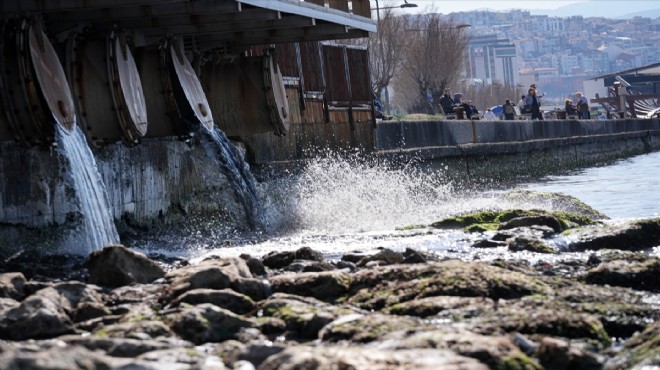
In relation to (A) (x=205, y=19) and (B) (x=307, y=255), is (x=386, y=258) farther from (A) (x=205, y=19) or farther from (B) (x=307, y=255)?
(A) (x=205, y=19)

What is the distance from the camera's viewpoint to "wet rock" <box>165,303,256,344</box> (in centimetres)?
779

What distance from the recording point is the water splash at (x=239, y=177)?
1798 cm

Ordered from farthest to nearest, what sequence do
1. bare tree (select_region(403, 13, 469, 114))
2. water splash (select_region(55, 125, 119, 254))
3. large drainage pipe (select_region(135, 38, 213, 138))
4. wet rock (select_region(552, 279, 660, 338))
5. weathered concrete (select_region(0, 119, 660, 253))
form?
bare tree (select_region(403, 13, 469, 114))
large drainage pipe (select_region(135, 38, 213, 138))
water splash (select_region(55, 125, 119, 254))
weathered concrete (select_region(0, 119, 660, 253))
wet rock (select_region(552, 279, 660, 338))

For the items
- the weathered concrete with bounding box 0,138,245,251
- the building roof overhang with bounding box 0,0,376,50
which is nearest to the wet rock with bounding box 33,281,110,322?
the weathered concrete with bounding box 0,138,245,251

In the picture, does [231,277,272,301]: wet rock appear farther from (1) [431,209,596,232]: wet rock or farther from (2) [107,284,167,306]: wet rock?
(1) [431,209,596,232]: wet rock

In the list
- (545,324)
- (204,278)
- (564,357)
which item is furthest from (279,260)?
(564,357)

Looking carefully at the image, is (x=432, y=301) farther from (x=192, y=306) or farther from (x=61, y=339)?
(x=61, y=339)

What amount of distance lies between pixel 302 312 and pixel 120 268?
2.30m

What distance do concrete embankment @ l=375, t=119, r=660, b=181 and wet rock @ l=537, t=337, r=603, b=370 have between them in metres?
19.3

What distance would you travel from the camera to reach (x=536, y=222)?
49.6ft

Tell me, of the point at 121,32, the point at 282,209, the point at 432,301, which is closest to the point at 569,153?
the point at 282,209

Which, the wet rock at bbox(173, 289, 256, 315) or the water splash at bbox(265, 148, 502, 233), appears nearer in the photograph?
the wet rock at bbox(173, 289, 256, 315)

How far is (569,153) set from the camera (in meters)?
45.0

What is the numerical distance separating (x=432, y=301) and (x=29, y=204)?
6.01m
